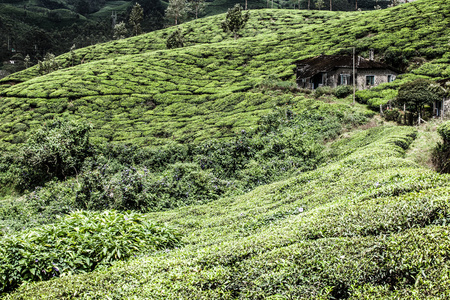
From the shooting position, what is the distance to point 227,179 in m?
19.3

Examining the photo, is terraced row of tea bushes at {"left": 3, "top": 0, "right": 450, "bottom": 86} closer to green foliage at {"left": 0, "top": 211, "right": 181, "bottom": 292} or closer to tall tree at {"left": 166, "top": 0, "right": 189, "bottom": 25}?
tall tree at {"left": 166, "top": 0, "right": 189, "bottom": 25}

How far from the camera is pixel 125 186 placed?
52.7ft

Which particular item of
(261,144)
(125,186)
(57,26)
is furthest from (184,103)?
(57,26)

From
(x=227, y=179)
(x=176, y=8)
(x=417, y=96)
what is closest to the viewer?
(x=227, y=179)

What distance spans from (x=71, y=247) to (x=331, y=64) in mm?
33788

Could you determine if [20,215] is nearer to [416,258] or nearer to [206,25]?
[416,258]

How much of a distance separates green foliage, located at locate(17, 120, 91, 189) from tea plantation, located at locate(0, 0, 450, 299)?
129 millimetres

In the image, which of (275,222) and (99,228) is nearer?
(99,228)

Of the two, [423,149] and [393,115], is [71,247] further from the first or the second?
[393,115]

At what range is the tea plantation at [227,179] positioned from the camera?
15.3 feet

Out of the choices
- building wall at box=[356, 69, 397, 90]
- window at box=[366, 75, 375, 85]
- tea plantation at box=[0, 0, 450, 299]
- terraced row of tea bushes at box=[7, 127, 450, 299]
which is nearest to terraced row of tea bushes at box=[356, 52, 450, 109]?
tea plantation at box=[0, 0, 450, 299]

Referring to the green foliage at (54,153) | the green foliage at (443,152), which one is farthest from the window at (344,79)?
the green foliage at (54,153)

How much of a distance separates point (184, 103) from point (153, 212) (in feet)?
72.6

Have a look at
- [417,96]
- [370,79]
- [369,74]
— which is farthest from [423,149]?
[369,74]
